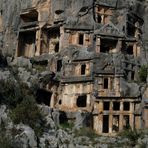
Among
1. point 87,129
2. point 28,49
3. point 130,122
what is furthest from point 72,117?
point 28,49

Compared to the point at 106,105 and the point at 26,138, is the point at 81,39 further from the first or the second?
the point at 26,138

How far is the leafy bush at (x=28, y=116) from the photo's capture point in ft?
153

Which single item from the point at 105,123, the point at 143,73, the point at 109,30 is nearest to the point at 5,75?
the point at 105,123

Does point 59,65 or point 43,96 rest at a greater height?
point 59,65

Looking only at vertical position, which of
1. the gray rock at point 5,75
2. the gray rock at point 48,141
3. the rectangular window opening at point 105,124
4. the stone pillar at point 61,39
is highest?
the stone pillar at point 61,39

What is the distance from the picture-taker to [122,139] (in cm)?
4822

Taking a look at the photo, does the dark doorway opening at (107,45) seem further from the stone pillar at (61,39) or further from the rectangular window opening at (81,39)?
the stone pillar at (61,39)

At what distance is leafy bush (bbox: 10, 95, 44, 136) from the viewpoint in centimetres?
4678

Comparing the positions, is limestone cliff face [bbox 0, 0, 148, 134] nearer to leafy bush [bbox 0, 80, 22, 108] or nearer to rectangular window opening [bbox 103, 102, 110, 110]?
rectangular window opening [bbox 103, 102, 110, 110]

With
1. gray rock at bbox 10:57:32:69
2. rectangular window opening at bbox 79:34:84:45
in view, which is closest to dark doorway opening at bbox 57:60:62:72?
gray rock at bbox 10:57:32:69

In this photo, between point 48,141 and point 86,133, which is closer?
point 48,141

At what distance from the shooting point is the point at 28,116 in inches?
1857

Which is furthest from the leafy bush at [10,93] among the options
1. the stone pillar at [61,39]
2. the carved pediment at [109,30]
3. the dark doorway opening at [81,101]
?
the carved pediment at [109,30]

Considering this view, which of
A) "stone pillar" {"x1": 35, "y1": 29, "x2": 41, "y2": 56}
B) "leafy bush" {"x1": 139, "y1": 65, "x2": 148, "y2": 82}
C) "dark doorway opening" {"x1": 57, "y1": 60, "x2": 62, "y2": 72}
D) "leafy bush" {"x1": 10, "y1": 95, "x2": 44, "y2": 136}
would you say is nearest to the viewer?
"leafy bush" {"x1": 10, "y1": 95, "x2": 44, "y2": 136}
